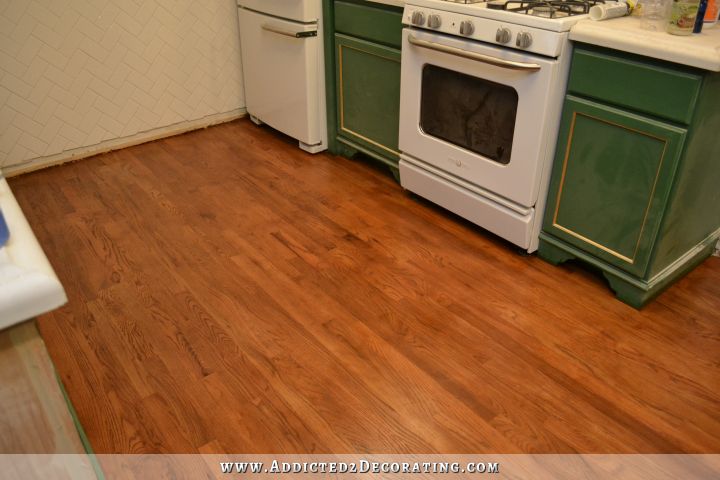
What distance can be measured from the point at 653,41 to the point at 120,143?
9.02ft

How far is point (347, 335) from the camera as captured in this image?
191 cm

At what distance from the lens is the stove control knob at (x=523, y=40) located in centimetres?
190

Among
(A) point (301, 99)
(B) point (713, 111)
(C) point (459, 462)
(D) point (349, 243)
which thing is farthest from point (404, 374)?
(A) point (301, 99)

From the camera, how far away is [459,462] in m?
1.50

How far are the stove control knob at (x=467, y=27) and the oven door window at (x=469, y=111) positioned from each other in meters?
0.17

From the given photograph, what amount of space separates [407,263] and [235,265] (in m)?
0.68

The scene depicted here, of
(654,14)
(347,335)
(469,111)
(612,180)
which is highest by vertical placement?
(654,14)

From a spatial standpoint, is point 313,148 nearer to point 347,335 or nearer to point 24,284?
point 347,335

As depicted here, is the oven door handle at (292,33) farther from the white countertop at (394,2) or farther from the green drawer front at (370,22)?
the white countertop at (394,2)

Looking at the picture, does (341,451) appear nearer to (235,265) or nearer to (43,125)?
(235,265)

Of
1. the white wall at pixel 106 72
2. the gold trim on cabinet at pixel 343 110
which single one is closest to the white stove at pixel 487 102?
the gold trim on cabinet at pixel 343 110

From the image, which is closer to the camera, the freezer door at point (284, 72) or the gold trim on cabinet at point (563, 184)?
the gold trim on cabinet at point (563, 184)

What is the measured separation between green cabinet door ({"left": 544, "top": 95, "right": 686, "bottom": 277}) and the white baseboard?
2266mm

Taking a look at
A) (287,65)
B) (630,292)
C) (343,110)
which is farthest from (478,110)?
(287,65)
